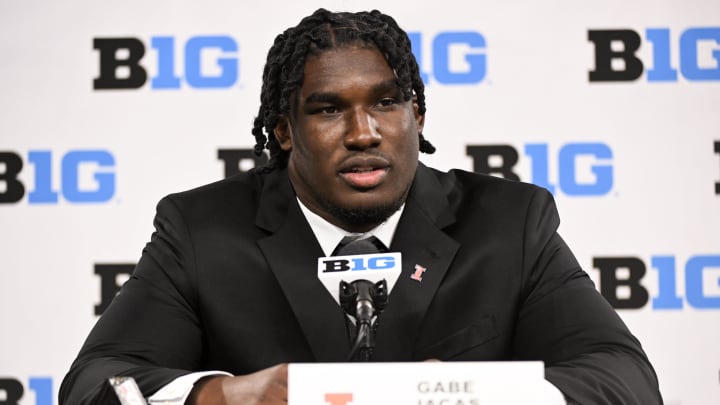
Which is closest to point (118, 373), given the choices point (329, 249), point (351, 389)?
point (329, 249)

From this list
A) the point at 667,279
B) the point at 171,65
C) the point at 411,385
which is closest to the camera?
the point at 411,385

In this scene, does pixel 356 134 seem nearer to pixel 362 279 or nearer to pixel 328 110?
pixel 328 110

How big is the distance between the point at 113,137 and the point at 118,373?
183cm

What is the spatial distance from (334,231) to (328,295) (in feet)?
0.71

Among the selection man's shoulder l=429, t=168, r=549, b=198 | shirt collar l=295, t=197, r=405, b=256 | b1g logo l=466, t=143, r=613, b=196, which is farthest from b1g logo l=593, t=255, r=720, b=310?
shirt collar l=295, t=197, r=405, b=256

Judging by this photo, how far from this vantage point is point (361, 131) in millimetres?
2334

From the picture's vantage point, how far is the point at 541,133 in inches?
146

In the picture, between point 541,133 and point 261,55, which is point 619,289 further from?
point 261,55

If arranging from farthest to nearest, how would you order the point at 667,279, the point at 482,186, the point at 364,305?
the point at 667,279 → the point at 482,186 → the point at 364,305

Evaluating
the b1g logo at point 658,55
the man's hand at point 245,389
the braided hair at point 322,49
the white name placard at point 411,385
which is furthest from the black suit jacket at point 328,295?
the b1g logo at point 658,55

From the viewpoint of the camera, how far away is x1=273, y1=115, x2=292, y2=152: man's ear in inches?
104

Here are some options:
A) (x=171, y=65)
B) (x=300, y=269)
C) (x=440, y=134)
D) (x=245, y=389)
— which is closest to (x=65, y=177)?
(x=171, y=65)

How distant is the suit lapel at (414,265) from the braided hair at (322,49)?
30 cm

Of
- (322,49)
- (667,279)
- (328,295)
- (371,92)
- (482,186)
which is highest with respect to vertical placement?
(322,49)
